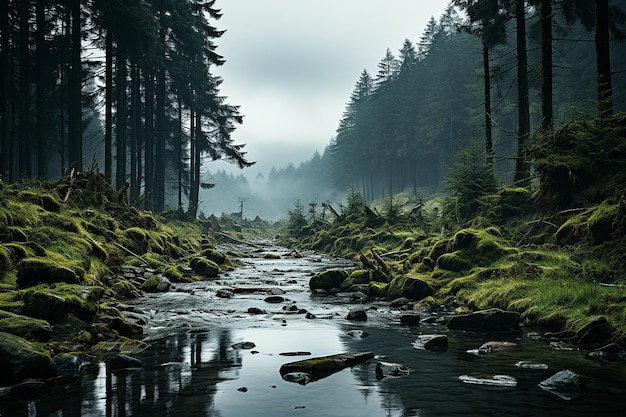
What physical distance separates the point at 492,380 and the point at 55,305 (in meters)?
7.12

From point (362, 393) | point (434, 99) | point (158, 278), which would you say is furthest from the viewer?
point (434, 99)

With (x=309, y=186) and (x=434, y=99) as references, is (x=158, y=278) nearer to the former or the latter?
(x=434, y=99)

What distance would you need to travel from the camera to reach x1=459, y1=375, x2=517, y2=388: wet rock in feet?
18.0

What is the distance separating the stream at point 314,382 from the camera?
15.7 feet

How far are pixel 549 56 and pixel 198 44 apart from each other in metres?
27.4

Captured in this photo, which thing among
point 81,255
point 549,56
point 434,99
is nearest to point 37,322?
point 81,255

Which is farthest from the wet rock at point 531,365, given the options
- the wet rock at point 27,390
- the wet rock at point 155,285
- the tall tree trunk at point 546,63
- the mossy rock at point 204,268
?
the mossy rock at point 204,268

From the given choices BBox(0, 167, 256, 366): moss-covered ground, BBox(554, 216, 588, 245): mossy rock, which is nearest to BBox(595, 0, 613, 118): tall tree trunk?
BBox(554, 216, 588, 245): mossy rock

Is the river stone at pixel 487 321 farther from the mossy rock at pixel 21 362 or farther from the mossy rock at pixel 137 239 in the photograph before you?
the mossy rock at pixel 137 239

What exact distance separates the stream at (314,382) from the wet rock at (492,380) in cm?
10

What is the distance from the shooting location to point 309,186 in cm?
13925

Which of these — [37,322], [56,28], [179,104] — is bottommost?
[37,322]

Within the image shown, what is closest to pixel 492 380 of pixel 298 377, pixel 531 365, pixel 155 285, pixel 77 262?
pixel 531 365

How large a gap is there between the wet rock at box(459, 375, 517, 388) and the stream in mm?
100
